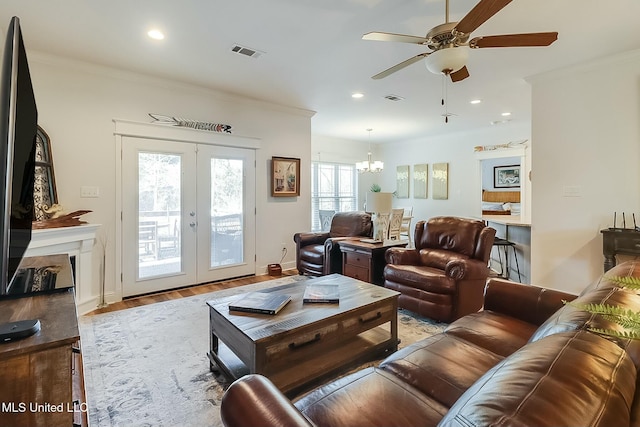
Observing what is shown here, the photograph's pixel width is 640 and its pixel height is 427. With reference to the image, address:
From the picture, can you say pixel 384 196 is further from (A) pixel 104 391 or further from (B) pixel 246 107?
(A) pixel 104 391

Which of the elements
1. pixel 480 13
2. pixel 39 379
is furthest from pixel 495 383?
pixel 480 13

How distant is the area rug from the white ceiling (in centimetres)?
272

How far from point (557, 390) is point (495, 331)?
128 cm

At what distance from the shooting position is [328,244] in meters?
4.30

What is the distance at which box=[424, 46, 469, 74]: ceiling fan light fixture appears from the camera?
6.73ft

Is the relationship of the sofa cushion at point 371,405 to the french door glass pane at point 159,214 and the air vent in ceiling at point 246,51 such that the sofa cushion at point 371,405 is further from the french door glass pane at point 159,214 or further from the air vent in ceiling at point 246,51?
the french door glass pane at point 159,214

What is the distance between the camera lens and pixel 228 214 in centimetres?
457

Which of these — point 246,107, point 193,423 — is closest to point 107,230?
point 246,107

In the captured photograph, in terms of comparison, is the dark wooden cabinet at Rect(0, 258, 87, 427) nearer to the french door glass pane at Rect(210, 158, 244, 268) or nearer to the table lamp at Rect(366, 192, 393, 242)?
the table lamp at Rect(366, 192, 393, 242)

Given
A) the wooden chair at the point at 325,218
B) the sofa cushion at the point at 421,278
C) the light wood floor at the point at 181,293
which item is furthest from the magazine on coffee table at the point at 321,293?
the wooden chair at the point at 325,218

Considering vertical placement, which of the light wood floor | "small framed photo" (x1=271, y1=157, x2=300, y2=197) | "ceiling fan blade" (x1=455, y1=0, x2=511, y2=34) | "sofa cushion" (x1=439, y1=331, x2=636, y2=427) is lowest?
the light wood floor

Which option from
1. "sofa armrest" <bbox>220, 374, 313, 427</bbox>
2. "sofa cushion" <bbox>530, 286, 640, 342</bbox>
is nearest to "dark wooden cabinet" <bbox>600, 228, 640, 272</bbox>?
"sofa cushion" <bbox>530, 286, 640, 342</bbox>

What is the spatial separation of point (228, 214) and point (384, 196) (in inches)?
90.2

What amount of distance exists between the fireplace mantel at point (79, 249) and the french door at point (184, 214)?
0.38m
